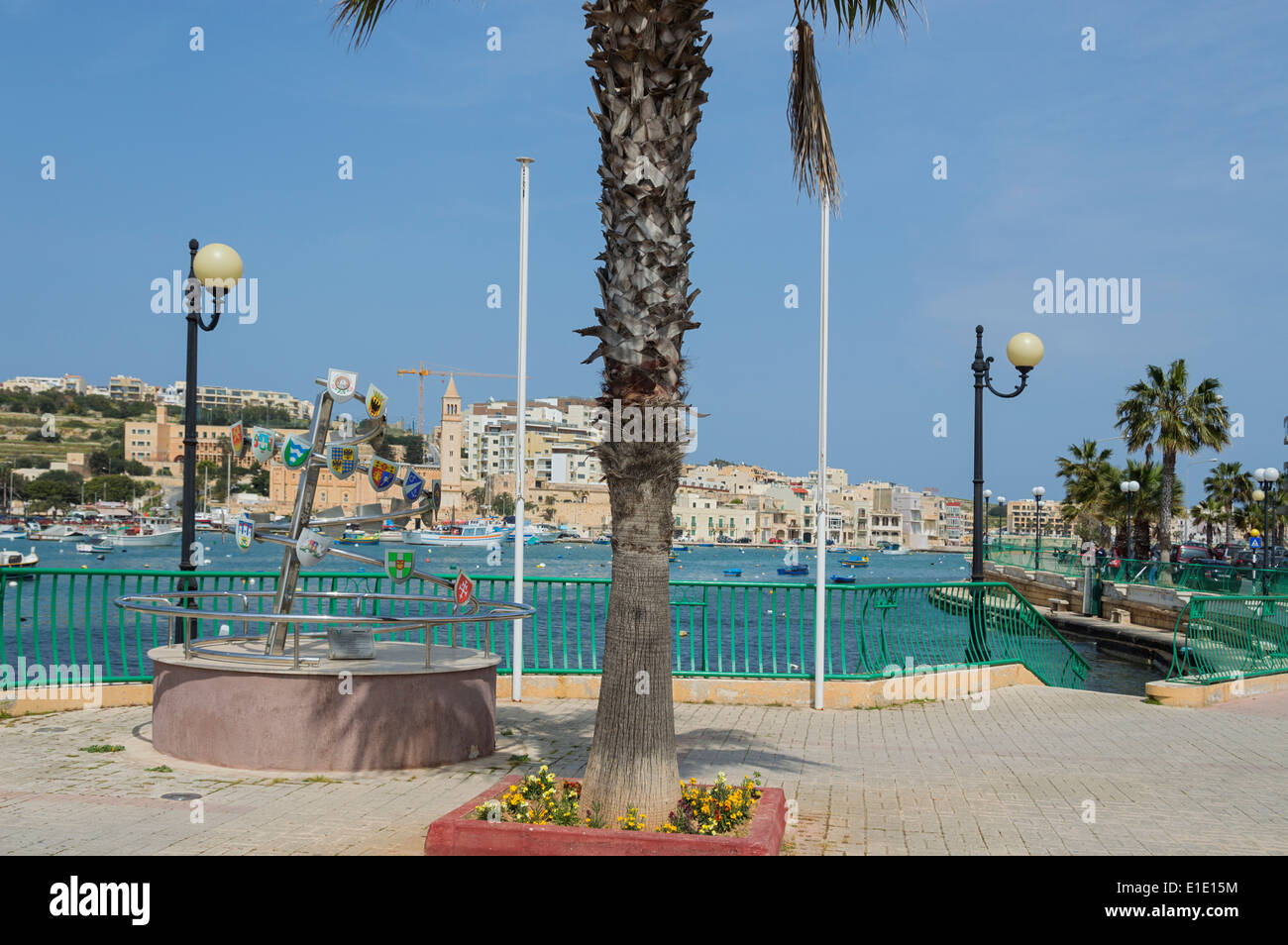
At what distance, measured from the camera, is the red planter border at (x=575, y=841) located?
5020mm

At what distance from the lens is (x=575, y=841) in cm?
511

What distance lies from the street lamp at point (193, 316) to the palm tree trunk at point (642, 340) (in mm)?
5824

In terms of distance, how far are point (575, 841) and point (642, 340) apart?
2529 mm

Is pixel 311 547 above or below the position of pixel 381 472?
below

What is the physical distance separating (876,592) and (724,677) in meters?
2.14

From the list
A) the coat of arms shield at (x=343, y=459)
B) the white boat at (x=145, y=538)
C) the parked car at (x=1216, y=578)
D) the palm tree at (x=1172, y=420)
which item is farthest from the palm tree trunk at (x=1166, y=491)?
the white boat at (x=145, y=538)

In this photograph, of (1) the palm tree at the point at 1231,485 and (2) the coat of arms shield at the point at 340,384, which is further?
(1) the palm tree at the point at 1231,485

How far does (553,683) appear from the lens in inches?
453

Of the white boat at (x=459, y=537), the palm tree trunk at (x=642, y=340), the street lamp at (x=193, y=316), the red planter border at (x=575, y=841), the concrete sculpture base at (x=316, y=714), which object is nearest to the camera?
the red planter border at (x=575, y=841)

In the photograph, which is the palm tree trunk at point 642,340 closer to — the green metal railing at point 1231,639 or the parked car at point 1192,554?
the green metal railing at point 1231,639

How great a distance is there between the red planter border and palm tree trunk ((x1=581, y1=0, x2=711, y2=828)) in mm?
321

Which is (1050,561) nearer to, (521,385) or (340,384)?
(521,385)

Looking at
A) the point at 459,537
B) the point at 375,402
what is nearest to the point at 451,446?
the point at 459,537
